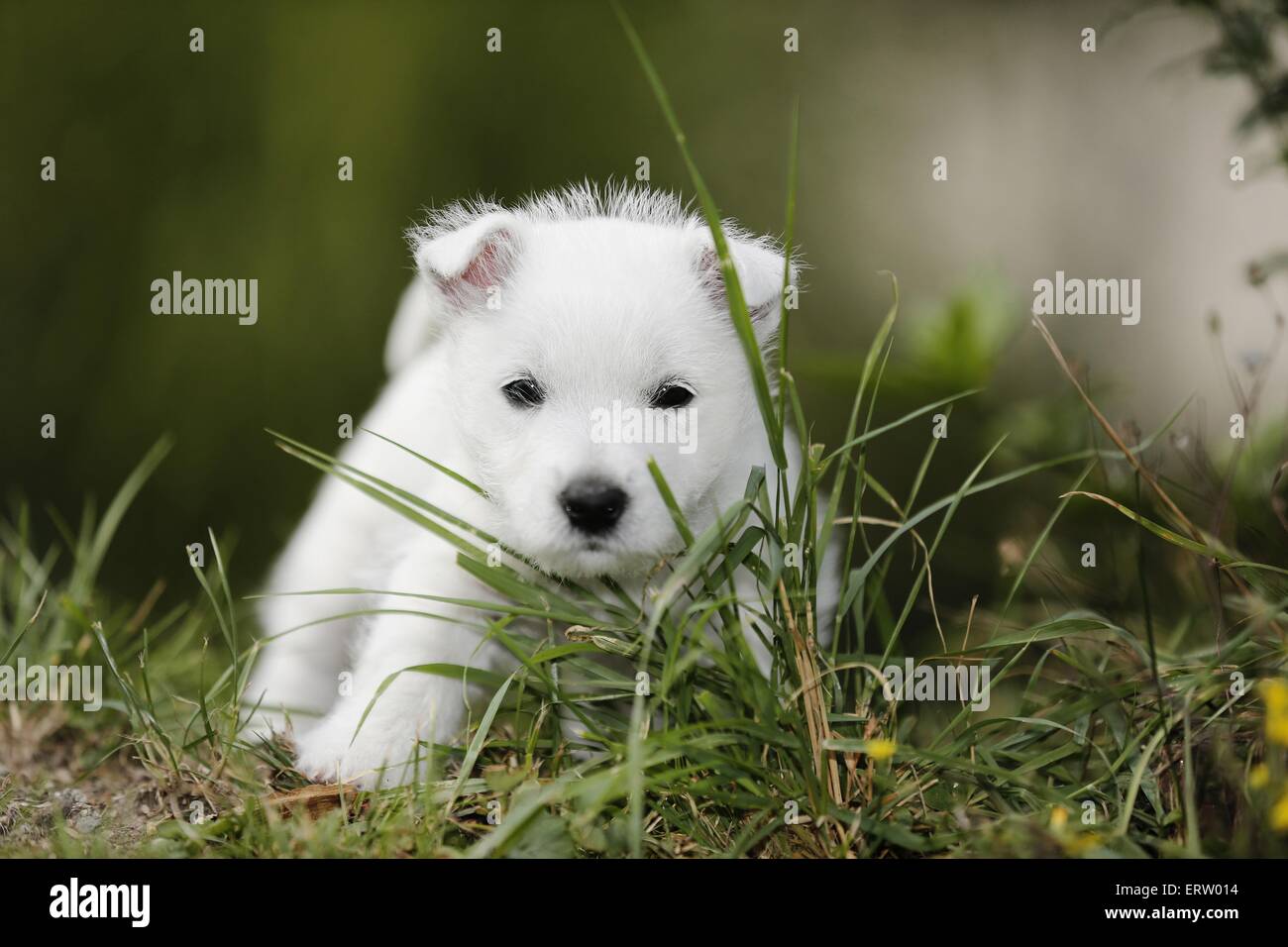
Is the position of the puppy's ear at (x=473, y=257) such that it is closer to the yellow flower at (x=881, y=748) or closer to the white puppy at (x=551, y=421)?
the white puppy at (x=551, y=421)

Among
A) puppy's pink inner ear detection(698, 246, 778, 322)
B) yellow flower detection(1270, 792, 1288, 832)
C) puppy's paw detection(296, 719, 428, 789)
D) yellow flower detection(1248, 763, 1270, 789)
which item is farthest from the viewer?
puppy's pink inner ear detection(698, 246, 778, 322)

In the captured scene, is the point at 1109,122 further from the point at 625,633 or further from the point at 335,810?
the point at 335,810

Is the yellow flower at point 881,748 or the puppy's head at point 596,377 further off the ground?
the puppy's head at point 596,377

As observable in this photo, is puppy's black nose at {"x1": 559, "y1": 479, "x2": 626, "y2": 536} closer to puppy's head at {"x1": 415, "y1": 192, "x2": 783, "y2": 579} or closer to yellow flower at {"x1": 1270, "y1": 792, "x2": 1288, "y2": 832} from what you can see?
puppy's head at {"x1": 415, "y1": 192, "x2": 783, "y2": 579}

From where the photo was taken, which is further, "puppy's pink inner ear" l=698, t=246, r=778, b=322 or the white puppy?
"puppy's pink inner ear" l=698, t=246, r=778, b=322

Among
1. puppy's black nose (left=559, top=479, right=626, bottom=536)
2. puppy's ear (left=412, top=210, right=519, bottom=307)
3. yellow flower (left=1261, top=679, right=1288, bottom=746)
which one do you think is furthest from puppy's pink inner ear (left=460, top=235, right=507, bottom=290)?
yellow flower (left=1261, top=679, right=1288, bottom=746)

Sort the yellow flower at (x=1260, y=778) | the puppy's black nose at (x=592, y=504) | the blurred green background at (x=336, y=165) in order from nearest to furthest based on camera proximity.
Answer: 1. the yellow flower at (x=1260, y=778)
2. the puppy's black nose at (x=592, y=504)
3. the blurred green background at (x=336, y=165)

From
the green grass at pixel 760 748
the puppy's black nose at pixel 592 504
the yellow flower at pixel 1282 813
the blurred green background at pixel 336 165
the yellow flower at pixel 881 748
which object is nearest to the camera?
the yellow flower at pixel 1282 813

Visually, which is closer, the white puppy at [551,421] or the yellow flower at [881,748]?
the yellow flower at [881,748]

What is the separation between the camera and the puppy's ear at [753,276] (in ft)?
8.32

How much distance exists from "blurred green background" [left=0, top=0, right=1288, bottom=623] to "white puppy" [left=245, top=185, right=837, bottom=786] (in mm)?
3085

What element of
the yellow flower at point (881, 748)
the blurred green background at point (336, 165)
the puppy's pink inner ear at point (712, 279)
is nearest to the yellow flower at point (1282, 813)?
the yellow flower at point (881, 748)

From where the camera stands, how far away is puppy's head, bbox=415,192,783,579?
2301 millimetres

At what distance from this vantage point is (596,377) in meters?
2.42
